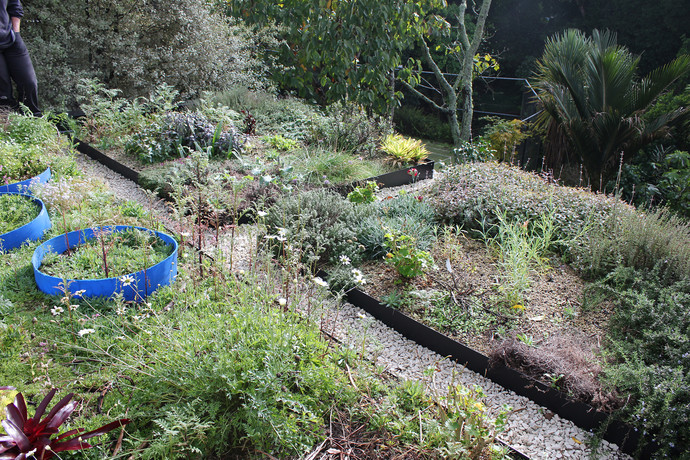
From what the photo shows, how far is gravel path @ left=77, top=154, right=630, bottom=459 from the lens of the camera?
2328 millimetres

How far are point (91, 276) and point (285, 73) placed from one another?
21.7 ft

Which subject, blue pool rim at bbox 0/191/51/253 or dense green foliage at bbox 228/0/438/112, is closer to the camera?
blue pool rim at bbox 0/191/51/253

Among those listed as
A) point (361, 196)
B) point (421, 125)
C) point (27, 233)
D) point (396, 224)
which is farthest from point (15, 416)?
point (421, 125)

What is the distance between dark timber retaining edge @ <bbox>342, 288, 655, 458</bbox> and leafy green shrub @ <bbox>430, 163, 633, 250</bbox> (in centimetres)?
145

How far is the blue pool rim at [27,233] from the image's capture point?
11.1 feet

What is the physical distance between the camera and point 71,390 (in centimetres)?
227

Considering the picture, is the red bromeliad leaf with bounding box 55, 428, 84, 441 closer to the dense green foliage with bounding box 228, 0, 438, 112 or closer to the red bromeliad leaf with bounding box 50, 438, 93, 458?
the red bromeliad leaf with bounding box 50, 438, 93, 458

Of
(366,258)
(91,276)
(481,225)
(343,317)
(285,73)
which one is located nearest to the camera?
(91,276)

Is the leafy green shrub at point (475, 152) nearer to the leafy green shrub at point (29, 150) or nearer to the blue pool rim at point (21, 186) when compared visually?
the leafy green shrub at point (29, 150)

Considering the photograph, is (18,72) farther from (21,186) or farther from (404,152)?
(404,152)

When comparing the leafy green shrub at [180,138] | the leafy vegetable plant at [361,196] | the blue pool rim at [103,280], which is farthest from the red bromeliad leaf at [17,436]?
the leafy green shrub at [180,138]

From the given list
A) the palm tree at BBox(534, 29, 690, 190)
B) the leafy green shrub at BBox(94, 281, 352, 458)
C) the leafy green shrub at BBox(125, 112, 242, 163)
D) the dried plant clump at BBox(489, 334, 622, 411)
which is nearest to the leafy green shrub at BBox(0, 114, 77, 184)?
the leafy green shrub at BBox(125, 112, 242, 163)

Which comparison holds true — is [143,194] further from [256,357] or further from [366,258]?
[256,357]

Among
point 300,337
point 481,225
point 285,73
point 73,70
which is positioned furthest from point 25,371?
point 285,73
